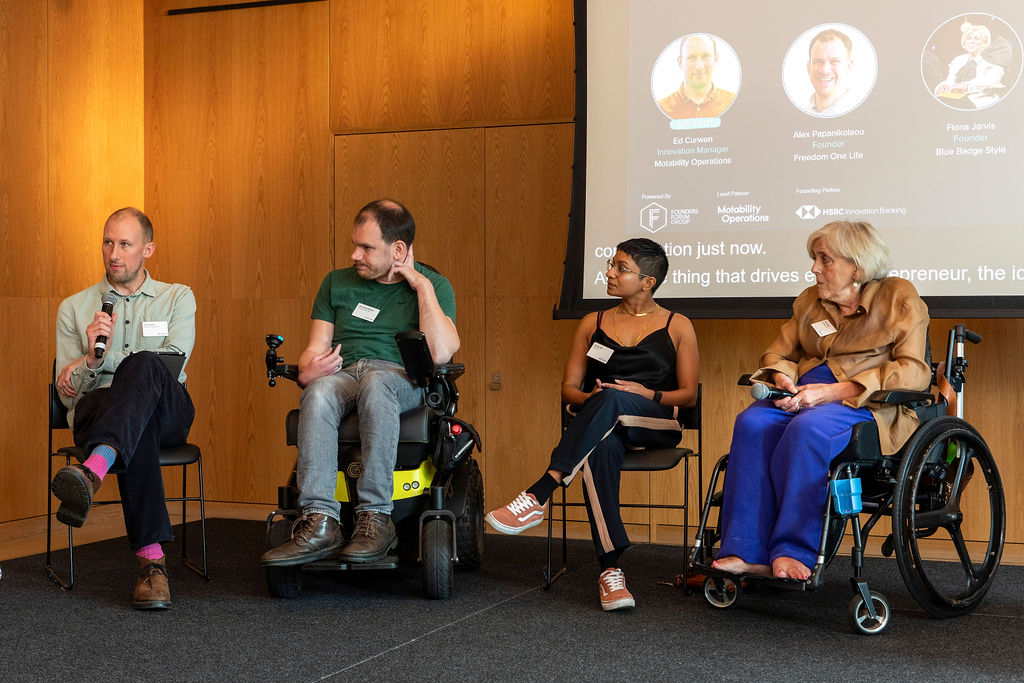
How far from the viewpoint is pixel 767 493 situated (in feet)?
9.48

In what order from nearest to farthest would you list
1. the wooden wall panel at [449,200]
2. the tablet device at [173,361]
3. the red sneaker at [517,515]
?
1. the red sneaker at [517,515]
2. the tablet device at [173,361]
3. the wooden wall panel at [449,200]

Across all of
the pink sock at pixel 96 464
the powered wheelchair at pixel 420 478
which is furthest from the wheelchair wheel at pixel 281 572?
the pink sock at pixel 96 464

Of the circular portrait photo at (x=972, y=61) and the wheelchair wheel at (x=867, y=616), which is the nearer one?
the wheelchair wheel at (x=867, y=616)

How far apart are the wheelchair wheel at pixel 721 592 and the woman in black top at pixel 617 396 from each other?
0.73 feet

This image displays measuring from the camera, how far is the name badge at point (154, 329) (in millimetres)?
3457

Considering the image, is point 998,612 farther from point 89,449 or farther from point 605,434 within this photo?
point 89,449

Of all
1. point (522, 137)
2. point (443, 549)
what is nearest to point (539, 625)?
point (443, 549)

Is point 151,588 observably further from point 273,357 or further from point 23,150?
point 23,150

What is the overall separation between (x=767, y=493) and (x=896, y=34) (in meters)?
1.98

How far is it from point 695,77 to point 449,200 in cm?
125

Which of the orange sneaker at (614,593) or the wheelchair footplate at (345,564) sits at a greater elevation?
A: the wheelchair footplate at (345,564)

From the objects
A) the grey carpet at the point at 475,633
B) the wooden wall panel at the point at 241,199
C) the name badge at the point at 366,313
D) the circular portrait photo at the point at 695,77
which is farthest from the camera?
the wooden wall panel at the point at 241,199

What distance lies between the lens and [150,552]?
3.04 meters

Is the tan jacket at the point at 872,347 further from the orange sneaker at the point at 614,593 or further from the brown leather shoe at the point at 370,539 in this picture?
the brown leather shoe at the point at 370,539
